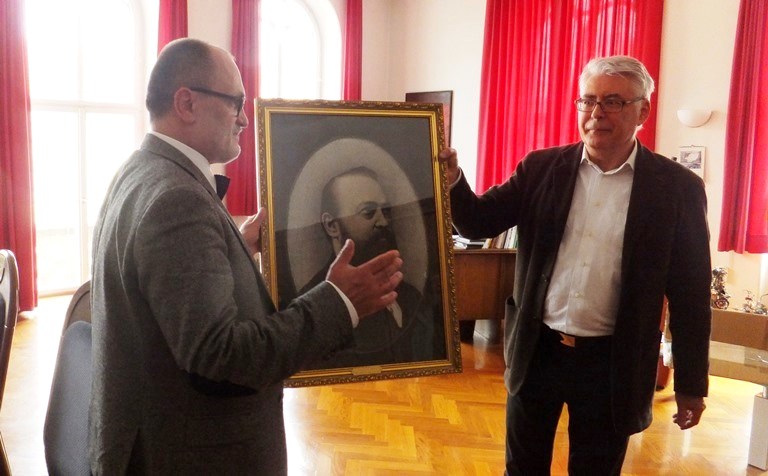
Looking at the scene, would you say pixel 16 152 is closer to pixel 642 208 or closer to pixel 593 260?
pixel 593 260

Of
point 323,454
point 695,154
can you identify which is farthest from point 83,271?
point 695,154

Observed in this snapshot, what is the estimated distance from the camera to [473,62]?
894cm

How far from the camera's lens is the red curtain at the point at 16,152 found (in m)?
6.60

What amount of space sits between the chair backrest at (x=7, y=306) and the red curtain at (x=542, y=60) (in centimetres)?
605

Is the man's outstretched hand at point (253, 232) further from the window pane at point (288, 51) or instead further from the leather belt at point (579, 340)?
the window pane at point (288, 51)

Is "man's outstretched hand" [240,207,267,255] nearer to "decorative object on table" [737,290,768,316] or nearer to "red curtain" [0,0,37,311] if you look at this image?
"decorative object on table" [737,290,768,316]

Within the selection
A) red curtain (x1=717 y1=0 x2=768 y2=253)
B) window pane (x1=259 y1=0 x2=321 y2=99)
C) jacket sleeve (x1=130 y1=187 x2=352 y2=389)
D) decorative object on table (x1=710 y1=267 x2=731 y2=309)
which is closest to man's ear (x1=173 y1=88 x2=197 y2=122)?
jacket sleeve (x1=130 y1=187 x2=352 y2=389)

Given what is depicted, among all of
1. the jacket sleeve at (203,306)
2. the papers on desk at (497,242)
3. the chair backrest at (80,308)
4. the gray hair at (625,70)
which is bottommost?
the papers on desk at (497,242)

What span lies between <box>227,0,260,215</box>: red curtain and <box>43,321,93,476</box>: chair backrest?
696cm

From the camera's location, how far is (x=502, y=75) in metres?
8.35

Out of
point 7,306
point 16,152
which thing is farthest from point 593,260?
point 16,152

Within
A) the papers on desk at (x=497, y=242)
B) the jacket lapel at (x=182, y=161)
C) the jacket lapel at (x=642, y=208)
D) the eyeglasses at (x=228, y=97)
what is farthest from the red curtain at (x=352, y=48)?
the jacket lapel at (x=182, y=161)

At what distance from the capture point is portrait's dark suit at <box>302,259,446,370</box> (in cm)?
178

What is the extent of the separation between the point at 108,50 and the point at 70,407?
7.90 m
